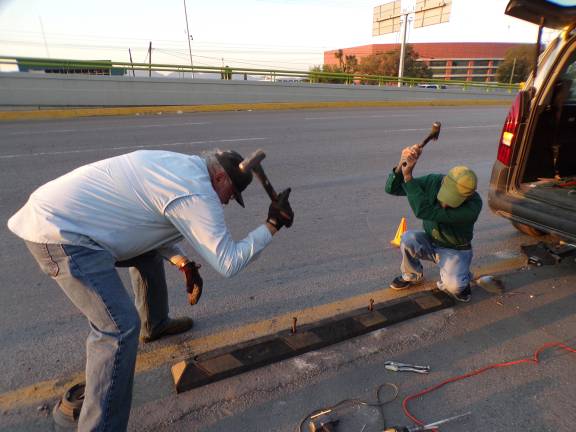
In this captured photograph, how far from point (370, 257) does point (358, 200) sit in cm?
164

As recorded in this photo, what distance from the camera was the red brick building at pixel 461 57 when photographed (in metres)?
98.5

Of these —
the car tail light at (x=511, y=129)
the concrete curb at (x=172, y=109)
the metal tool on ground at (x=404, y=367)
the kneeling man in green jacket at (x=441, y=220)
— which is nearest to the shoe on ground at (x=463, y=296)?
the kneeling man in green jacket at (x=441, y=220)

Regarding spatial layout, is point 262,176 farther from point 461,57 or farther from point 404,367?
point 461,57

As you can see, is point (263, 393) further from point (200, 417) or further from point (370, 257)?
point (370, 257)

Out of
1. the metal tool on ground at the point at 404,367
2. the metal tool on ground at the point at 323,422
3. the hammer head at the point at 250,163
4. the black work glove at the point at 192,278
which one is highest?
the hammer head at the point at 250,163

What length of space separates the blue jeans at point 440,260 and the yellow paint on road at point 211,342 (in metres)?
0.18

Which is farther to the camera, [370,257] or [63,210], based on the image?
[370,257]

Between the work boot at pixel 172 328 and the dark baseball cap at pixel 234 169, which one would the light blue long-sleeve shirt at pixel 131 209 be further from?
the work boot at pixel 172 328

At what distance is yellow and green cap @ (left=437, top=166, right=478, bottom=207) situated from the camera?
2734 mm

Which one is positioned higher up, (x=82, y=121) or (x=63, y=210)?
(x=63, y=210)

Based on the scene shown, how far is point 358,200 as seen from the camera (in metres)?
5.35

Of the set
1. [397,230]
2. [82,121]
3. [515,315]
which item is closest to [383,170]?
[397,230]

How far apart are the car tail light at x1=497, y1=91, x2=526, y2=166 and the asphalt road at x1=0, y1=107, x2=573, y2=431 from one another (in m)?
0.94

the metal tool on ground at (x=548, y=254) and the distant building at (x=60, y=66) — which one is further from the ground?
the distant building at (x=60, y=66)
